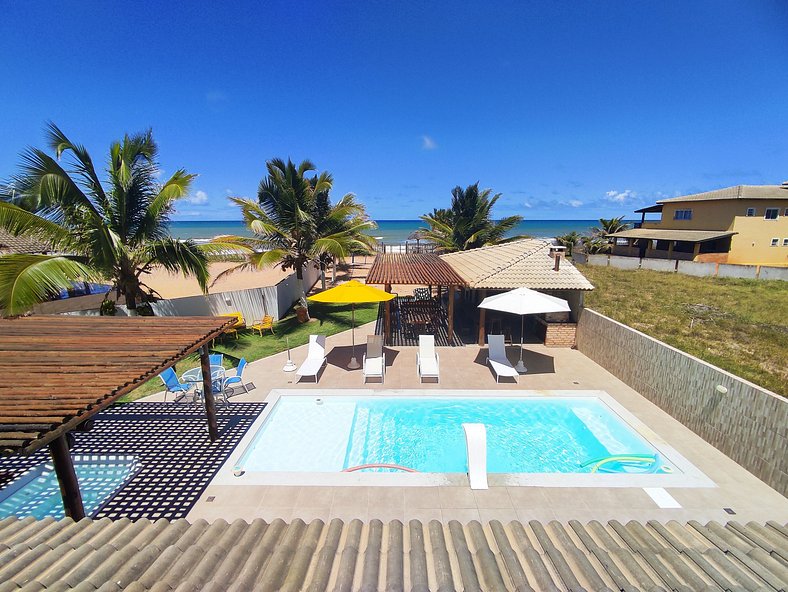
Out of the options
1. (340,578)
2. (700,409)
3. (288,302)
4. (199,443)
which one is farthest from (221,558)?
(288,302)

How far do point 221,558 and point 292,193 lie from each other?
47.8 feet

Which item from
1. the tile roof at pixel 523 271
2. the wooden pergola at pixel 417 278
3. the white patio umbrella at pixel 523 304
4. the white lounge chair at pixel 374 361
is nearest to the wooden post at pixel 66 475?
the white lounge chair at pixel 374 361

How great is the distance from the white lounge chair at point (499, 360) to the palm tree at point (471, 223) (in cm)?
1323

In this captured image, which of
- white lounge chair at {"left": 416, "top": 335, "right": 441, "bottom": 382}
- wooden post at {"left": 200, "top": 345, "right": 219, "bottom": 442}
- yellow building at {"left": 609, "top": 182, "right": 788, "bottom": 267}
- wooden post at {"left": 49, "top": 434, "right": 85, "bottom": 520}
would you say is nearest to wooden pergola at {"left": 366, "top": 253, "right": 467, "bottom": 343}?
white lounge chair at {"left": 416, "top": 335, "right": 441, "bottom": 382}

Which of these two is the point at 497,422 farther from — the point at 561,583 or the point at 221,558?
the point at 221,558

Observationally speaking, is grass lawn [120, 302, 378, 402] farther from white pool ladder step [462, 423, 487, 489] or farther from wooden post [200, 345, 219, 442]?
white pool ladder step [462, 423, 487, 489]

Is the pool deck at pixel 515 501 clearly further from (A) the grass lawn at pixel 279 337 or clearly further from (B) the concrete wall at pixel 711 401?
(A) the grass lawn at pixel 279 337

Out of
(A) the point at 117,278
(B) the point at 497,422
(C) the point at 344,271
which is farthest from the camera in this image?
(C) the point at 344,271

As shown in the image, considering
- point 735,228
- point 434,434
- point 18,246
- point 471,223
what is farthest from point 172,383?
point 735,228

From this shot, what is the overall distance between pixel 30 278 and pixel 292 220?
912 centimetres

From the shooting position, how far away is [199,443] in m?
6.91

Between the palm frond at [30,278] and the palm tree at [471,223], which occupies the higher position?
the palm tree at [471,223]

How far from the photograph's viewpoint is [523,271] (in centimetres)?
1284

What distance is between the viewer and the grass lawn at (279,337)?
11.0 metres
